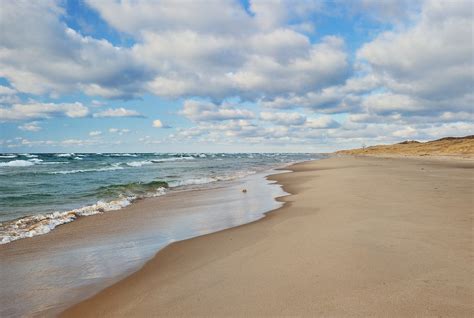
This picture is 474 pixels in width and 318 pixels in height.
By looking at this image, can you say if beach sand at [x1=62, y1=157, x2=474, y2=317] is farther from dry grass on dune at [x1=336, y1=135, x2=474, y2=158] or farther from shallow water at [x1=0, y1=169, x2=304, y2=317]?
dry grass on dune at [x1=336, y1=135, x2=474, y2=158]

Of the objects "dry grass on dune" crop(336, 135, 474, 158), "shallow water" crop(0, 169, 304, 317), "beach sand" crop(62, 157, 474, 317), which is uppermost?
"dry grass on dune" crop(336, 135, 474, 158)

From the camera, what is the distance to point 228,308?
11.2ft

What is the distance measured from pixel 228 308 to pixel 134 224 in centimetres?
589

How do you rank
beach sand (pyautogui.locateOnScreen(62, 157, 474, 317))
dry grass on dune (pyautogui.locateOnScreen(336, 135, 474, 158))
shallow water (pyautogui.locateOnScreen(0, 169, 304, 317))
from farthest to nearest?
dry grass on dune (pyautogui.locateOnScreen(336, 135, 474, 158)), shallow water (pyautogui.locateOnScreen(0, 169, 304, 317)), beach sand (pyautogui.locateOnScreen(62, 157, 474, 317))

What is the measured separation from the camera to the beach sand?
3.37 meters

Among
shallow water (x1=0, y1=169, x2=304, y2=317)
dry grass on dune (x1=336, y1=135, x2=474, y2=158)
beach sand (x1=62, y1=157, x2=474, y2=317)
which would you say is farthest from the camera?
dry grass on dune (x1=336, y1=135, x2=474, y2=158)

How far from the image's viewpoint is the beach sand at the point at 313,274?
3365mm

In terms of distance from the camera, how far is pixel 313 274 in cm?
415

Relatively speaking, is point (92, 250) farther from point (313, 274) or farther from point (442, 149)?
point (442, 149)

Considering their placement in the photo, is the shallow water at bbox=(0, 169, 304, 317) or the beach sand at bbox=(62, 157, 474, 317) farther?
the shallow water at bbox=(0, 169, 304, 317)

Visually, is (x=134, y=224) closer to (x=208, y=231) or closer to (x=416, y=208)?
(x=208, y=231)

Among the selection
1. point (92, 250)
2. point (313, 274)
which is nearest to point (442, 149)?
point (313, 274)

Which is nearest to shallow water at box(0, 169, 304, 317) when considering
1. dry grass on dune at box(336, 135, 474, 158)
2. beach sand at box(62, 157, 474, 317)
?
beach sand at box(62, 157, 474, 317)

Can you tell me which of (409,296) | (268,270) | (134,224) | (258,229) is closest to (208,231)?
(258,229)
